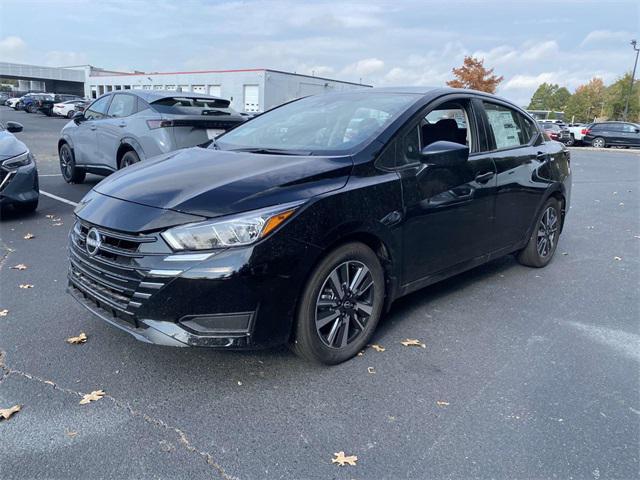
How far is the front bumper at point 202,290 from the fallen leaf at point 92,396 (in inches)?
15.1

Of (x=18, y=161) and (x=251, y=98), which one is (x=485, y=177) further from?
(x=251, y=98)

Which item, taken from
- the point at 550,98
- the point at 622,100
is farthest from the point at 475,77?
the point at 550,98

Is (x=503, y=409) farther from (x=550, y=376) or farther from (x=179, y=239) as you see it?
(x=179, y=239)

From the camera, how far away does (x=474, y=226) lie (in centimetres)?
409

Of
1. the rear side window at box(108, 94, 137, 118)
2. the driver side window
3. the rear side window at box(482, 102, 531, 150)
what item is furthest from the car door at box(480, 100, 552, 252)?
the driver side window

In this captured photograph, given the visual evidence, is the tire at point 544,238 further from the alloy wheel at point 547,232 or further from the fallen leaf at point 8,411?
the fallen leaf at point 8,411

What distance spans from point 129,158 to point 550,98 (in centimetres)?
11501

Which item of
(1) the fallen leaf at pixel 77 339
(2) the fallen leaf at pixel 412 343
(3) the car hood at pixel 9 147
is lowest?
(1) the fallen leaf at pixel 77 339

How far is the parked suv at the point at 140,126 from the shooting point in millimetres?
7207

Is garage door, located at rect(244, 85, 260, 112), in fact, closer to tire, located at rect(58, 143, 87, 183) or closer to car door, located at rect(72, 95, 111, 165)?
tire, located at rect(58, 143, 87, 183)

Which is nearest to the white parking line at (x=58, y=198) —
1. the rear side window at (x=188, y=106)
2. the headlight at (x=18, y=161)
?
the headlight at (x=18, y=161)

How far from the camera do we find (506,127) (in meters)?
4.71

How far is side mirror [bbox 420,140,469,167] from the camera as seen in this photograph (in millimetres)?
3502

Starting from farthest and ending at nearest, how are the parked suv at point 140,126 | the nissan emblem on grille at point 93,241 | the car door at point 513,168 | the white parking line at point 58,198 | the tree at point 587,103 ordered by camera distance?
the tree at point 587,103
the white parking line at point 58,198
the parked suv at point 140,126
the car door at point 513,168
the nissan emblem on grille at point 93,241
